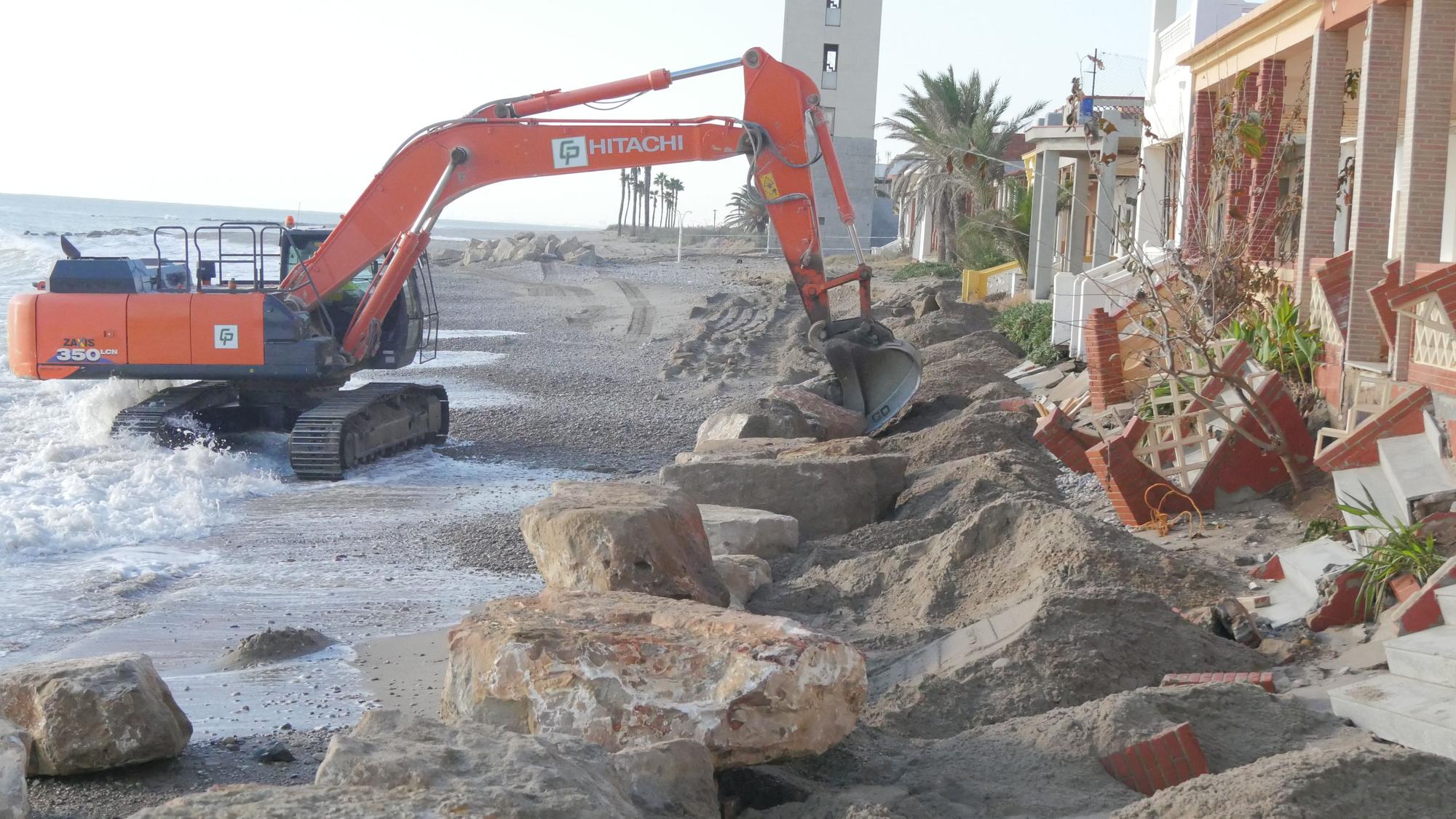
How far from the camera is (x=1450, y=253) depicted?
15297 mm

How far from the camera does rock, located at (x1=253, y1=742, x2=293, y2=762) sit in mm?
5668

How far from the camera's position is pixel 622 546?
6.59 metres

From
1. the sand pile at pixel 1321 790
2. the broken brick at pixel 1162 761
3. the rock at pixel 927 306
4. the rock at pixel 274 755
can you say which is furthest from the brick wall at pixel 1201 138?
the rock at pixel 274 755

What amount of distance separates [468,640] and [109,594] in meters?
5.04

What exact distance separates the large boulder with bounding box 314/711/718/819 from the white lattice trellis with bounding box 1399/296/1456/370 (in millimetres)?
6313

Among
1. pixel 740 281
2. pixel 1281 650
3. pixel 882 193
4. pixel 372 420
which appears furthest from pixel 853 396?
pixel 882 193

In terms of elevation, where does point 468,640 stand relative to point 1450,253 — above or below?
below

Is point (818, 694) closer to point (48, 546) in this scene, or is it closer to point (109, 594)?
point (109, 594)

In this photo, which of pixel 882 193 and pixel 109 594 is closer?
pixel 109 594

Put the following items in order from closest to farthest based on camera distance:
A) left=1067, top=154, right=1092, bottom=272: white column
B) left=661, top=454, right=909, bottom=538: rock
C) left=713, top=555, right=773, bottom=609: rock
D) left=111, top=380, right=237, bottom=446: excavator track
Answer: left=713, top=555, right=773, bottom=609: rock → left=661, top=454, right=909, bottom=538: rock → left=111, top=380, right=237, bottom=446: excavator track → left=1067, top=154, right=1092, bottom=272: white column

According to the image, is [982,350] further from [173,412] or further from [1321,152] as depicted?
[173,412]

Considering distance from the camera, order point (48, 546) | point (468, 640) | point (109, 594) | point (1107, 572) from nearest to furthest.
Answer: point (468, 640), point (1107, 572), point (109, 594), point (48, 546)

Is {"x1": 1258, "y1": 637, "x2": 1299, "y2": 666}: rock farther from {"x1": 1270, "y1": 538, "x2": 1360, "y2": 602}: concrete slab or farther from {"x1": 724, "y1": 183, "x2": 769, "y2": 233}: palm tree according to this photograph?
{"x1": 724, "y1": 183, "x2": 769, "y2": 233}: palm tree

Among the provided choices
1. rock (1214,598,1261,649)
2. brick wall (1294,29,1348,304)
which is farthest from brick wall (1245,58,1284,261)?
rock (1214,598,1261,649)
